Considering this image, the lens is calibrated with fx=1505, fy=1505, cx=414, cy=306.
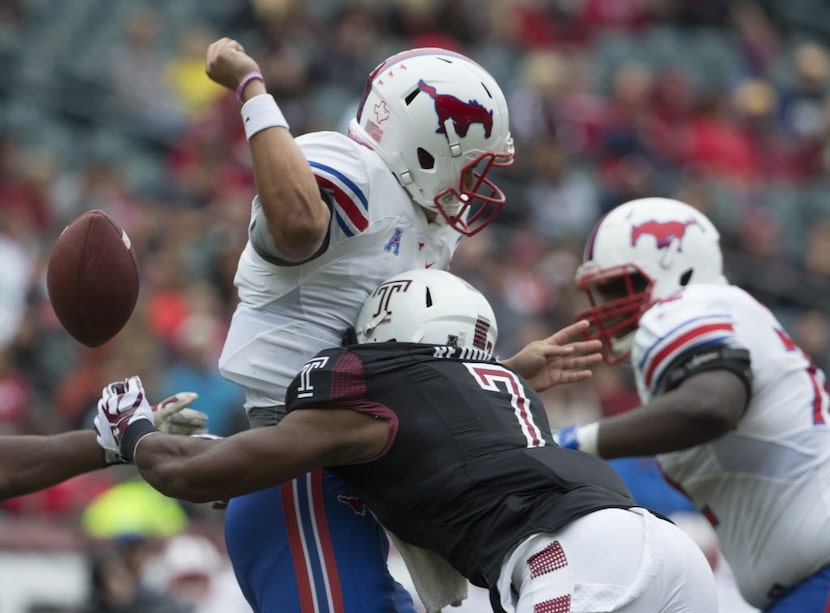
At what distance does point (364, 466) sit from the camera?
3.73 metres

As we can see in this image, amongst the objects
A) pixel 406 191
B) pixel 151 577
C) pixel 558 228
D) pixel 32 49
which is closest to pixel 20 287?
pixel 151 577

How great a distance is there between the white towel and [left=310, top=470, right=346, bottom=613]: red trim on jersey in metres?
0.16

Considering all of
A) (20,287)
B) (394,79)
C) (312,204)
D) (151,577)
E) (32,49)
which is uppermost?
(32,49)

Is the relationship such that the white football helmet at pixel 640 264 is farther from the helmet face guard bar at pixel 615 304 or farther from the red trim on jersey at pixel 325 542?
the red trim on jersey at pixel 325 542

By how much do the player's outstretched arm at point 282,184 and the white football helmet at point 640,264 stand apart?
150cm

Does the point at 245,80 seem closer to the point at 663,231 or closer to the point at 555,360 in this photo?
the point at 555,360

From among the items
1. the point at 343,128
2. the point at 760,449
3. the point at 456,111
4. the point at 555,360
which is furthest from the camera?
the point at 343,128

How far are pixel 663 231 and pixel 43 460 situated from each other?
6.79 ft

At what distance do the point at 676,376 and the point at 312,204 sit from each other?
4.72 feet

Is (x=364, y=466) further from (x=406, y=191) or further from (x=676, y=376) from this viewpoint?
(x=676, y=376)

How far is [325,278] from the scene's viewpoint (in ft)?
12.7

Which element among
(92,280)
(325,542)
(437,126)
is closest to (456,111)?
(437,126)

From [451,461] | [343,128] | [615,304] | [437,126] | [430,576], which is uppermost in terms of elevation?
[343,128]

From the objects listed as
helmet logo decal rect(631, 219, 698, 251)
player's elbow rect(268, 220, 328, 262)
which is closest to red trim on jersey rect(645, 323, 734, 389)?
helmet logo decal rect(631, 219, 698, 251)
